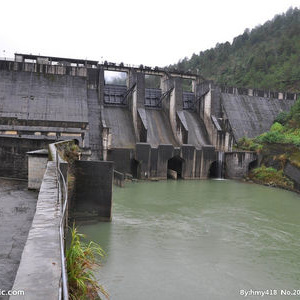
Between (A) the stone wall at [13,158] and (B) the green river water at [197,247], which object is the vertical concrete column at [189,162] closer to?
(B) the green river water at [197,247]

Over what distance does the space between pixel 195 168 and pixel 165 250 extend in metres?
14.5

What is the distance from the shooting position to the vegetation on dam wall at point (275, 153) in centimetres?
2141

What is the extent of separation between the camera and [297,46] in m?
55.9

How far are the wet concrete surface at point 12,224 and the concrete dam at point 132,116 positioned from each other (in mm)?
10385

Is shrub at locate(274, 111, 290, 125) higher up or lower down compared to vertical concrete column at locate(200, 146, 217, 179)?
higher up

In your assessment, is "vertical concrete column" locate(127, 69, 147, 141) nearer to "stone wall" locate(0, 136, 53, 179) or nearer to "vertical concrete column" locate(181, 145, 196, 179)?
"vertical concrete column" locate(181, 145, 196, 179)

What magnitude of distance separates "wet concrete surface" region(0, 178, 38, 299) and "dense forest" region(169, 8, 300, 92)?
41458 millimetres

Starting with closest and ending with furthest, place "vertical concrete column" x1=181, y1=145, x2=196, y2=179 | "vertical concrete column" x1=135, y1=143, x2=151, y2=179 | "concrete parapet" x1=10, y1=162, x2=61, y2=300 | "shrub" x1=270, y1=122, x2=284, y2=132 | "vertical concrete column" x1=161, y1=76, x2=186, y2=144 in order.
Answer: "concrete parapet" x1=10, y1=162, x2=61, y2=300 → "vertical concrete column" x1=135, y1=143, x2=151, y2=179 → "vertical concrete column" x1=181, y1=145, x2=196, y2=179 → "vertical concrete column" x1=161, y1=76, x2=186, y2=144 → "shrub" x1=270, y1=122, x2=284, y2=132

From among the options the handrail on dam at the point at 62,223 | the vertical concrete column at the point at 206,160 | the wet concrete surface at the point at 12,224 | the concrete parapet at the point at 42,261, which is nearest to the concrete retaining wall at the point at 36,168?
the wet concrete surface at the point at 12,224

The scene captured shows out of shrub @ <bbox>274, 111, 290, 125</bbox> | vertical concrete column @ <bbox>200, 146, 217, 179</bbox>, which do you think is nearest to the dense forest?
shrub @ <bbox>274, 111, 290, 125</bbox>

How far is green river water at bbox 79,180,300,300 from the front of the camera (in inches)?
291

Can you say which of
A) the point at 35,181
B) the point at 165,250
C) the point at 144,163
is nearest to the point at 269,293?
the point at 165,250

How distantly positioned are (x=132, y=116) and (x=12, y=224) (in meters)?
21.6

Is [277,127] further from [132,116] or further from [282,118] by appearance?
[132,116]
